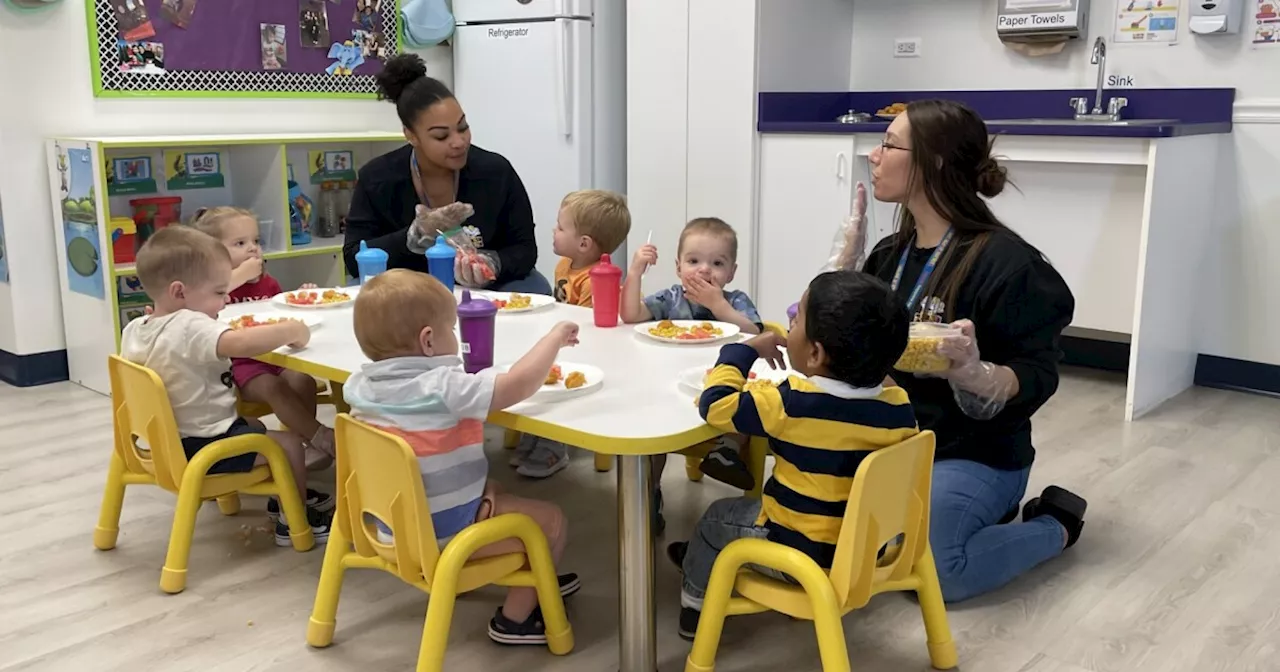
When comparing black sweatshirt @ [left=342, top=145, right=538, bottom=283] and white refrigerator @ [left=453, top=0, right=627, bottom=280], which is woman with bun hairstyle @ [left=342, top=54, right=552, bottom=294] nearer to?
black sweatshirt @ [left=342, top=145, right=538, bottom=283]

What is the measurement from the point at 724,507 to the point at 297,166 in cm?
318

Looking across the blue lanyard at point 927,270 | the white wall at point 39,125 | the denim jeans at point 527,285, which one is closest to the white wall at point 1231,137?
the denim jeans at point 527,285

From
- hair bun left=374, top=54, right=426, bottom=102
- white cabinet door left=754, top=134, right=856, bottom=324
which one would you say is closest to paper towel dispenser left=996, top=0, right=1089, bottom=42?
white cabinet door left=754, top=134, right=856, bottom=324

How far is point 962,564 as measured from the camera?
2090 mm

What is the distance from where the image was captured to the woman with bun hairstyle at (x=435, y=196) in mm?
2906

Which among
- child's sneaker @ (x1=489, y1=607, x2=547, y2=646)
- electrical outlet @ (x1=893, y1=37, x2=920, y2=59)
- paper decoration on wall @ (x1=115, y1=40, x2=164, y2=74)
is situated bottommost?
child's sneaker @ (x1=489, y1=607, x2=547, y2=646)

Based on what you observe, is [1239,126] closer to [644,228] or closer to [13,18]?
[644,228]

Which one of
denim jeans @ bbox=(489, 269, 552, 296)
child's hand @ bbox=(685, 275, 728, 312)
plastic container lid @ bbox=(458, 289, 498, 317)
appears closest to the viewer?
plastic container lid @ bbox=(458, 289, 498, 317)

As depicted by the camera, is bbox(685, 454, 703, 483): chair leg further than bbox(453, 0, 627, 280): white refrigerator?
No

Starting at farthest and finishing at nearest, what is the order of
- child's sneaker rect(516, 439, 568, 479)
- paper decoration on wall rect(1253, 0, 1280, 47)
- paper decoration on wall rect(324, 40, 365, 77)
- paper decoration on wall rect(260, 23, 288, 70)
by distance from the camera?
paper decoration on wall rect(324, 40, 365, 77) < paper decoration on wall rect(260, 23, 288, 70) < paper decoration on wall rect(1253, 0, 1280, 47) < child's sneaker rect(516, 439, 568, 479)

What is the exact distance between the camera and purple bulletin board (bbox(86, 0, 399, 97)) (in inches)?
152

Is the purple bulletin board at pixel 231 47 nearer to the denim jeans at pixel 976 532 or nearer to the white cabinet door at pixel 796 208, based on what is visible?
the white cabinet door at pixel 796 208

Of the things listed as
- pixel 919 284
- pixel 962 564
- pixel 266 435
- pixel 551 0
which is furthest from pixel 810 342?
pixel 551 0

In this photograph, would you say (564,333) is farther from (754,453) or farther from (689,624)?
(754,453)
